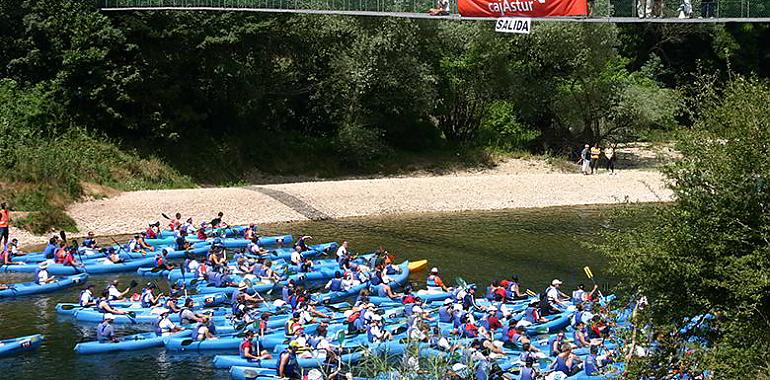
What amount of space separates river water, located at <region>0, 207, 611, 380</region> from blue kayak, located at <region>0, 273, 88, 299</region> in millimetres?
319

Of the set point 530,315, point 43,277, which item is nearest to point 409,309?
point 530,315

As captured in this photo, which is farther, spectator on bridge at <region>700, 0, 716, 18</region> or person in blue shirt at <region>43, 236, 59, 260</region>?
person in blue shirt at <region>43, 236, 59, 260</region>

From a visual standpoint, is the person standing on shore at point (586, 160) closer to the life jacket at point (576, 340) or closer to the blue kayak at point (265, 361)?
the life jacket at point (576, 340)

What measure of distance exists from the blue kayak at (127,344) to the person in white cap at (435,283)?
23.4ft

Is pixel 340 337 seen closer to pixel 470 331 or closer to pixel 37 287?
pixel 470 331

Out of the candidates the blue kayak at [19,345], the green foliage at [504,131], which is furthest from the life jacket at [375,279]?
the green foliage at [504,131]

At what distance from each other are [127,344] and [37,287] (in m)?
6.29

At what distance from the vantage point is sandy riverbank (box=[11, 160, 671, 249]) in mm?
35969

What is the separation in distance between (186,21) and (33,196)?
10.3 meters

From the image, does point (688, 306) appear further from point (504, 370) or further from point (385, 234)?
point (385, 234)

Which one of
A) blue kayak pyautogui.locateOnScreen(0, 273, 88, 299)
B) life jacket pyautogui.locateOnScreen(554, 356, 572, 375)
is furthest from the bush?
life jacket pyautogui.locateOnScreen(554, 356, 572, 375)

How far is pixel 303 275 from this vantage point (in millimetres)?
28719

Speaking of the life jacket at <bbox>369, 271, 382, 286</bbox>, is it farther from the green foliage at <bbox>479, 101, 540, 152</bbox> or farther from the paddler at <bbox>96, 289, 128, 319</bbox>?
the green foliage at <bbox>479, 101, 540, 152</bbox>

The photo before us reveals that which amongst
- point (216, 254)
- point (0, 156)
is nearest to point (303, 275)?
point (216, 254)
